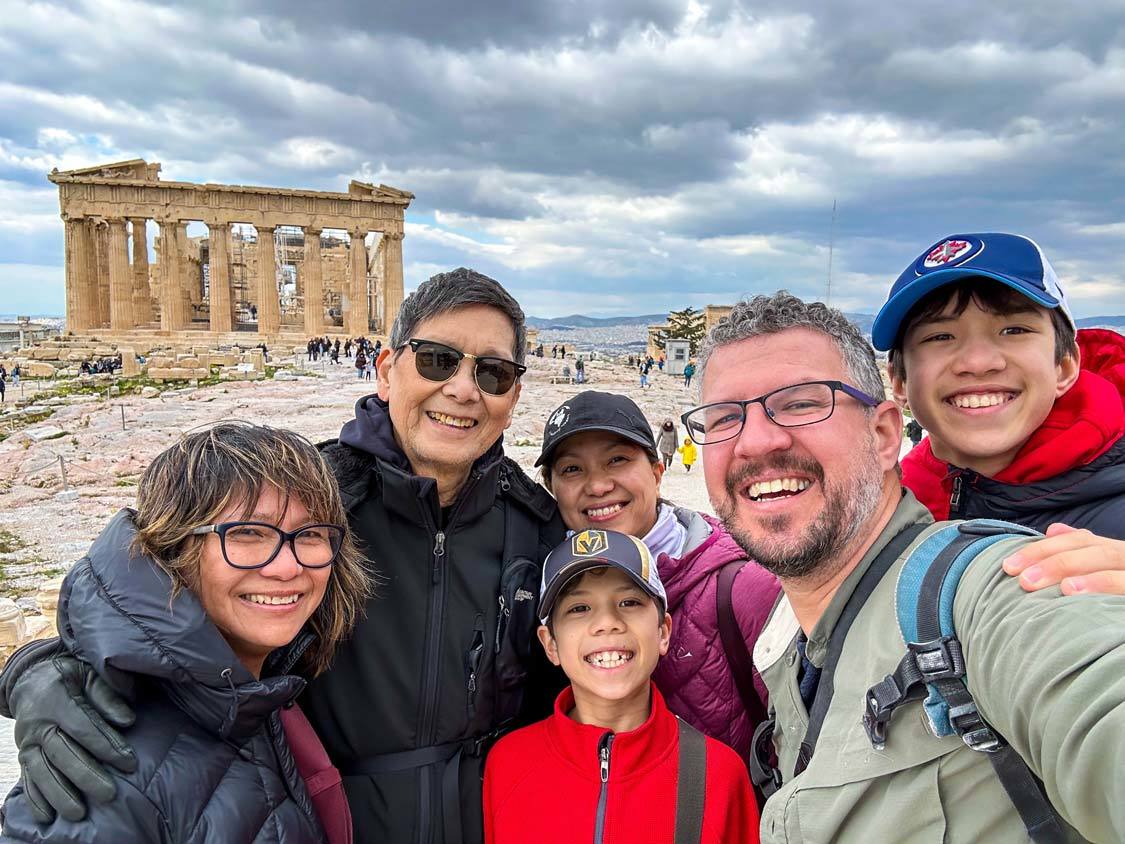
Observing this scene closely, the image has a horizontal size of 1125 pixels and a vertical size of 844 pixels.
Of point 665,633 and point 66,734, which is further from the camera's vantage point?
point 665,633

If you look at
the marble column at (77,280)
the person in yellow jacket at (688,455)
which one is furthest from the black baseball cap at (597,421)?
the marble column at (77,280)

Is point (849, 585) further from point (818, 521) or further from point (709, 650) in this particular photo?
point (709, 650)

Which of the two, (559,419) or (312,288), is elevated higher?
(312,288)

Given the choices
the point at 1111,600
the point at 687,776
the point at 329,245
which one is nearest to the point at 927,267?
the point at 1111,600

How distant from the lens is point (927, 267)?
2238 mm

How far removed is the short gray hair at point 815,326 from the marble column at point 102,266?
2181 inches

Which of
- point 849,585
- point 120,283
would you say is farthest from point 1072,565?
point 120,283

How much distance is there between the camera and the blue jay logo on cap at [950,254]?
7.14ft

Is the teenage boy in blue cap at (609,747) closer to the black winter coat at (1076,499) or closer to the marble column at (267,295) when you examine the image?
the black winter coat at (1076,499)

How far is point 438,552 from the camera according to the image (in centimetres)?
266

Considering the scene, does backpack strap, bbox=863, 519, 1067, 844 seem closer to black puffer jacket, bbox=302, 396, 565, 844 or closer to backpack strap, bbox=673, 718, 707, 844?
backpack strap, bbox=673, 718, 707, 844

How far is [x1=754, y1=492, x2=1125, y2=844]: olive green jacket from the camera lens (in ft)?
3.60

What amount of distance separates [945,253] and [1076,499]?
2.79 feet

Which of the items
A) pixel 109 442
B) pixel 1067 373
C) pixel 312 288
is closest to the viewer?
pixel 1067 373
